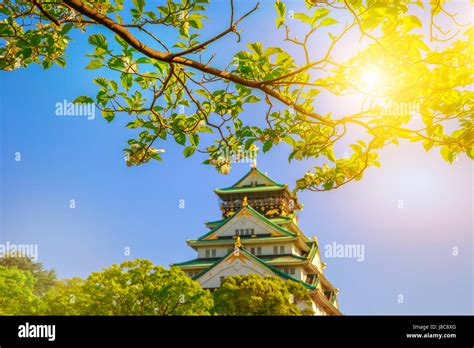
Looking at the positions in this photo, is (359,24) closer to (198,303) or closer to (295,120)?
(295,120)

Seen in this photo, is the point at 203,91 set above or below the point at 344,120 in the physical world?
above

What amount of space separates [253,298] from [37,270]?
133 feet

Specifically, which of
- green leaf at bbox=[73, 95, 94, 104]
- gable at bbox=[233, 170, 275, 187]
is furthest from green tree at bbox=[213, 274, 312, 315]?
green leaf at bbox=[73, 95, 94, 104]

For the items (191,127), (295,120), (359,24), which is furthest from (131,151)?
(359,24)

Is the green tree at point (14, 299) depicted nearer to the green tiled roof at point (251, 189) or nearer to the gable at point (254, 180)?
the green tiled roof at point (251, 189)

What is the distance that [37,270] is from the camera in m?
59.3

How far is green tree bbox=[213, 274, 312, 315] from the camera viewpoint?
25469mm

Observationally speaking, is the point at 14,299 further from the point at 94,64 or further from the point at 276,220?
the point at 94,64

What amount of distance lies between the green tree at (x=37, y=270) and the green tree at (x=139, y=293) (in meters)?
36.7

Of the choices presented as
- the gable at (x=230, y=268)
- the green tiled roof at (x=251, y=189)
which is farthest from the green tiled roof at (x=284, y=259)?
the green tiled roof at (x=251, y=189)

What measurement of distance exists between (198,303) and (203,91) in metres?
19.9

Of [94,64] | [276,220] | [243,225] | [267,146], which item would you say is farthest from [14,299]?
[94,64]

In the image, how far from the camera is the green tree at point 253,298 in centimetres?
2547
